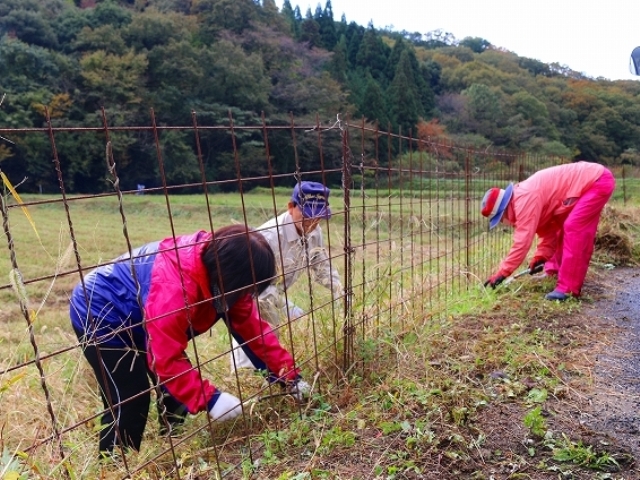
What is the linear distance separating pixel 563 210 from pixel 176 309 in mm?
3288

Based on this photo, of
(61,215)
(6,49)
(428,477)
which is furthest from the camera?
Result: (6,49)

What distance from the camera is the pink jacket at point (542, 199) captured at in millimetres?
3778

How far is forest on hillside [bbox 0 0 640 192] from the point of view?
2159 cm

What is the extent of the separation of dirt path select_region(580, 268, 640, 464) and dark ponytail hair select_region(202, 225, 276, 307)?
4.81ft

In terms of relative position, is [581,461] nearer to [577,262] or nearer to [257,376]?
[257,376]

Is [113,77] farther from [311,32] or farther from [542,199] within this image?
[542,199]

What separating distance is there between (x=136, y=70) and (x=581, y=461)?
26243 mm

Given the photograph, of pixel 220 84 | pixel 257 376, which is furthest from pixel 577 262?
pixel 220 84

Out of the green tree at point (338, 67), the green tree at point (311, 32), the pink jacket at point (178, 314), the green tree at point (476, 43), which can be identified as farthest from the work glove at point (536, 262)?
the green tree at point (476, 43)

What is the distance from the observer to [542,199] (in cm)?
393

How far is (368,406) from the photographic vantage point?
7.45 ft

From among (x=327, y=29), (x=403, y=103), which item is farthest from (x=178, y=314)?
(x=327, y=29)

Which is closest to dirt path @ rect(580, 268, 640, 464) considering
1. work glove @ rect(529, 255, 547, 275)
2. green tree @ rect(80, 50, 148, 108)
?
work glove @ rect(529, 255, 547, 275)

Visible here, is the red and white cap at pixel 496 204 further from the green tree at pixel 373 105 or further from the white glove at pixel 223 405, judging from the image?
the green tree at pixel 373 105
